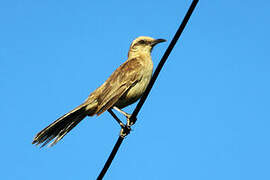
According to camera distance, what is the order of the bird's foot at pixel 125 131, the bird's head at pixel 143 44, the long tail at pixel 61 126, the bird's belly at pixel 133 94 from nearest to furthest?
the long tail at pixel 61 126, the bird's foot at pixel 125 131, the bird's belly at pixel 133 94, the bird's head at pixel 143 44

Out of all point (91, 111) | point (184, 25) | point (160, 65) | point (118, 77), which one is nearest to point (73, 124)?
point (91, 111)

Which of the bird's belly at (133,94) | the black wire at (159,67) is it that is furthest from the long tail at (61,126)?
the black wire at (159,67)

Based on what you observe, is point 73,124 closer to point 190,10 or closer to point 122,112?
point 122,112

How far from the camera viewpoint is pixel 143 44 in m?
8.48

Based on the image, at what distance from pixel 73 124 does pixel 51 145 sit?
0.65m

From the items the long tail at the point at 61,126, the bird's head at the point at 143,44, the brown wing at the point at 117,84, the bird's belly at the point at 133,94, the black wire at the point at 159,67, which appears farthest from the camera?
the bird's head at the point at 143,44

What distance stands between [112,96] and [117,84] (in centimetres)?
34

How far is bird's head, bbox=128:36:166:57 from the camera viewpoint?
8320 millimetres

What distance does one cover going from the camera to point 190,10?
401cm

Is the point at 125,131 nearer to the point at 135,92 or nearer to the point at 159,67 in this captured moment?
the point at 135,92

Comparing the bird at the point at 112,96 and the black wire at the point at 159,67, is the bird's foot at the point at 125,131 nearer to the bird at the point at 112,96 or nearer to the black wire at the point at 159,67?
the bird at the point at 112,96

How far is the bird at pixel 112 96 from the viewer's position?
21.7ft

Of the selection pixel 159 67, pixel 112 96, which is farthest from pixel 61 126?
pixel 159 67

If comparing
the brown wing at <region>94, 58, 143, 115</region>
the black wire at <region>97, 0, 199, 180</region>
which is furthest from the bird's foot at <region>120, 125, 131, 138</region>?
the black wire at <region>97, 0, 199, 180</region>
